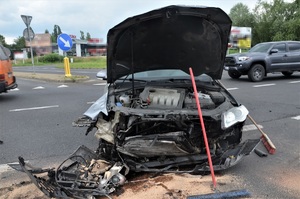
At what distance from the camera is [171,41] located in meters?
4.37

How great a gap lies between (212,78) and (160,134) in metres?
1.65

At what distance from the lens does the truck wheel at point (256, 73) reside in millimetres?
13531

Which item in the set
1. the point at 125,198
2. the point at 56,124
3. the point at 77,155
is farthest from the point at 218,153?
the point at 56,124

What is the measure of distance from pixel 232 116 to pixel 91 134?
2.99 m

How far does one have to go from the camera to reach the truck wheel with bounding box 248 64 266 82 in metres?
13.5

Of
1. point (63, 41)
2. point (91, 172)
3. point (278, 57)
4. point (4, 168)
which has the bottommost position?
point (4, 168)

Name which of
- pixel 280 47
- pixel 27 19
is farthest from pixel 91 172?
pixel 27 19

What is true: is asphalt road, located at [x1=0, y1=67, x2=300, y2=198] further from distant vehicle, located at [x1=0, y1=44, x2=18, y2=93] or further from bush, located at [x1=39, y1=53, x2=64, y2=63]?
bush, located at [x1=39, y1=53, x2=64, y2=63]

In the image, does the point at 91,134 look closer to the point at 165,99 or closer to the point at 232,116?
the point at 165,99

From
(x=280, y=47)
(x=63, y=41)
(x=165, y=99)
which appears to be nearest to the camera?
(x=165, y=99)

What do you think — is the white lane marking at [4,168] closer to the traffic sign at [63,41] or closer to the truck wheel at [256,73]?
the traffic sign at [63,41]

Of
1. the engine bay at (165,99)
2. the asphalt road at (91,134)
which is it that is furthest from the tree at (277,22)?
the engine bay at (165,99)

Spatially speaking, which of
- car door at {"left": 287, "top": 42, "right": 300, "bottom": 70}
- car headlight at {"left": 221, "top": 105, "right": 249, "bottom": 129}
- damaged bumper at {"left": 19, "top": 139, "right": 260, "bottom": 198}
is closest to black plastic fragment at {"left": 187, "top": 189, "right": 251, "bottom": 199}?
damaged bumper at {"left": 19, "top": 139, "right": 260, "bottom": 198}

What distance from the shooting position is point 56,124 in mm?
6668
